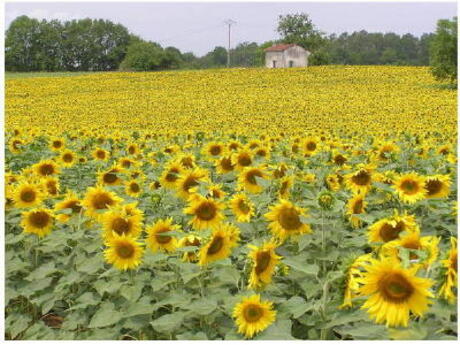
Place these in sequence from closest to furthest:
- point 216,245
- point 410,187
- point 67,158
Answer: point 216,245 → point 410,187 → point 67,158

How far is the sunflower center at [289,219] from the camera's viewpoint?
303 centimetres

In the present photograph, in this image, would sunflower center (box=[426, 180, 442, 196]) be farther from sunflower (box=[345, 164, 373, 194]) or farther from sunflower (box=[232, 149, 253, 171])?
sunflower (box=[232, 149, 253, 171])

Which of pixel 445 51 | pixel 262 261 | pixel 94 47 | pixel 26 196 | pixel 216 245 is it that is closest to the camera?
pixel 262 261

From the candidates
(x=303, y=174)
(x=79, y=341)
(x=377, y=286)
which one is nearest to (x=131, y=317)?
(x=79, y=341)

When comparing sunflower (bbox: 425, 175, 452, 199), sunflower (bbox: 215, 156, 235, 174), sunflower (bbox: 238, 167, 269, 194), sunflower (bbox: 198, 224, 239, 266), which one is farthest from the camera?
sunflower (bbox: 215, 156, 235, 174)

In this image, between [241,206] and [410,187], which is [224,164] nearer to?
[241,206]

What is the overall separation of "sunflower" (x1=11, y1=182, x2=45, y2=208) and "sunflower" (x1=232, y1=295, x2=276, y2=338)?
1.90m

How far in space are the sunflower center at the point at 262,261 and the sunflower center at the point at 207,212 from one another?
0.60 metres

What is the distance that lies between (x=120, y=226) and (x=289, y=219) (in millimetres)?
906

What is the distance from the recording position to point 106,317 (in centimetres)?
267

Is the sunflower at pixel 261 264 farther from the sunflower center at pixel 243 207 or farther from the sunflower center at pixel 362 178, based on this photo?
the sunflower center at pixel 362 178

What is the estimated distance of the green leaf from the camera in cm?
262

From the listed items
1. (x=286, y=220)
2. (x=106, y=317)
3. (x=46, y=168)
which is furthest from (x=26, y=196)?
(x=286, y=220)

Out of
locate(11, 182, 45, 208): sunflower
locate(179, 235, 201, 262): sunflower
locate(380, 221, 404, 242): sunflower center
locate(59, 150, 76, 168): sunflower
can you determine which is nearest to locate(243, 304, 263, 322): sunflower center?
locate(179, 235, 201, 262): sunflower
